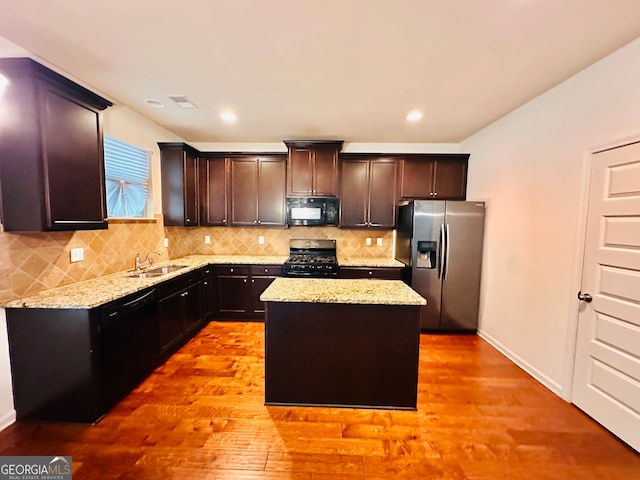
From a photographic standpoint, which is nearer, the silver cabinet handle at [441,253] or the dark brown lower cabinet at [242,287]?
the silver cabinet handle at [441,253]

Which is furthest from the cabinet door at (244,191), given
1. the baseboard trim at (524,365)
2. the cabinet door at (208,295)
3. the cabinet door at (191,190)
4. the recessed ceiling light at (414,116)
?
the baseboard trim at (524,365)

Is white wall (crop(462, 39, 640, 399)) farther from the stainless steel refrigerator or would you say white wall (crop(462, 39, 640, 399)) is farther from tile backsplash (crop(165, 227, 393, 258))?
tile backsplash (crop(165, 227, 393, 258))

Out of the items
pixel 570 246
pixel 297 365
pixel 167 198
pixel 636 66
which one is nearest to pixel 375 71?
pixel 636 66

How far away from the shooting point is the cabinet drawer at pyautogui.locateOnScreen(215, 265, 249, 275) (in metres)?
3.74

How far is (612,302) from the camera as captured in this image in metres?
1.84

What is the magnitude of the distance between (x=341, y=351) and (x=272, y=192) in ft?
8.90

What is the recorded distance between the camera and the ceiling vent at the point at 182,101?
8.36ft

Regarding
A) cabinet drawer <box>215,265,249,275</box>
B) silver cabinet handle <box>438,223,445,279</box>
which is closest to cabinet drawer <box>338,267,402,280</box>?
silver cabinet handle <box>438,223,445,279</box>

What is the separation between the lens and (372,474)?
1532 millimetres

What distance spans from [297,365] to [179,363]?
1490mm

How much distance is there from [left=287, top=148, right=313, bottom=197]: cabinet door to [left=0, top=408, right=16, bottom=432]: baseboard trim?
131 inches

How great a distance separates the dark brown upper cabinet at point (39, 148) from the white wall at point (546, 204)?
Result: 3.99 meters

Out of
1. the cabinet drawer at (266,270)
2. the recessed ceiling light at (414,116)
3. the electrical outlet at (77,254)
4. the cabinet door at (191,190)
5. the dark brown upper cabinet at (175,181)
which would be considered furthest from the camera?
the cabinet drawer at (266,270)

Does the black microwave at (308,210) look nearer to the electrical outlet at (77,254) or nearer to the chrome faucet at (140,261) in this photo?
the chrome faucet at (140,261)
